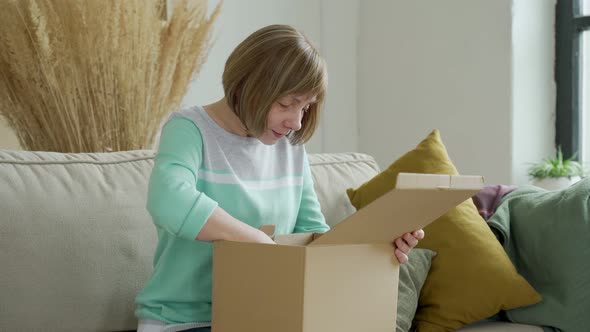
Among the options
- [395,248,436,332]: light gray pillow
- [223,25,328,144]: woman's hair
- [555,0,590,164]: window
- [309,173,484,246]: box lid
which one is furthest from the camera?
[555,0,590,164]: window

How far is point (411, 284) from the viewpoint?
175cm

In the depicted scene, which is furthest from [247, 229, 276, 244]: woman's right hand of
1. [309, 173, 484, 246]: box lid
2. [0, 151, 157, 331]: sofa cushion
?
[0, 151, 157, 331]: sofa cushion

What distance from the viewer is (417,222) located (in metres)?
1.24

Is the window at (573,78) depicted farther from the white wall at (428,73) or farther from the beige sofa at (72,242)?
the beige sofa at (72,242)

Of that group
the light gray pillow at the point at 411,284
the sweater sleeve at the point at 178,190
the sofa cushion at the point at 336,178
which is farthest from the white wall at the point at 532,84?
the sweater sleeve at the point at 178,190

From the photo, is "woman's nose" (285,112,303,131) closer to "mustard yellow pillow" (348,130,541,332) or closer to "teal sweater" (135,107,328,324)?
"teal sweater" (135,107,328,324)

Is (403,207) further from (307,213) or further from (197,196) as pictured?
(307,213)

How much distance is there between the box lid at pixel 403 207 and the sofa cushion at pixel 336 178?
829mm

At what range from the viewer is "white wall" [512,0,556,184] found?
10.2 feet

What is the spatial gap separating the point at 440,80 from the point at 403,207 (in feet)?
Result: 7.49

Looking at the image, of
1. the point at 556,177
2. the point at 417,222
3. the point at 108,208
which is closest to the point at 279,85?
the point at 417,222

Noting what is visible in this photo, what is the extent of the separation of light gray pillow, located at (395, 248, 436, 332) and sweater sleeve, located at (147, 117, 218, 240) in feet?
2.01

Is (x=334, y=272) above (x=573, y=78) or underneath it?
underneath

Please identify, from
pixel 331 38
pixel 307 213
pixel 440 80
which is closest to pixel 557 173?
pixel 440 80
